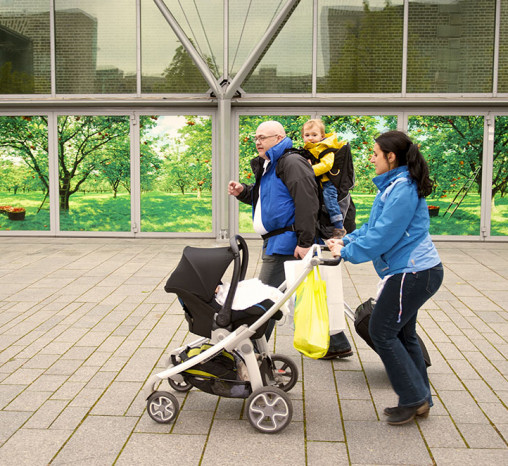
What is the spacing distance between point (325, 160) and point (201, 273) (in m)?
1.96

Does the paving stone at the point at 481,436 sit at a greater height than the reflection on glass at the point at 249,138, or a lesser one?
lesser

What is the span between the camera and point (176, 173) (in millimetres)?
11992

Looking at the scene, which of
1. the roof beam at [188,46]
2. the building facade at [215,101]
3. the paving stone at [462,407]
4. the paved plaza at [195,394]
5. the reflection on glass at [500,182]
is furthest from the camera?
the reflection on glass at [500,182]

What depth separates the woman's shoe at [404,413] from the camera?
3.74m

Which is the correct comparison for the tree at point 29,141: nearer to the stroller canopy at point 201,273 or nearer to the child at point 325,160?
the child at point 325,160

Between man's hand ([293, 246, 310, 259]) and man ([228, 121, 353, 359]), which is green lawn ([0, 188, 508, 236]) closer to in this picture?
man ([228, 121, 353, 359])

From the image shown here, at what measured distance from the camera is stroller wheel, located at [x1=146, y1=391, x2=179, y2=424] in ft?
12.4

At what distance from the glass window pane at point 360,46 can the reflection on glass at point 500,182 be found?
2027 mm

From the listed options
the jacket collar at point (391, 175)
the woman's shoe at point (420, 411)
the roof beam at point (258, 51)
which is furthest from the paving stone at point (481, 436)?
the roof beam at point (258, 51)

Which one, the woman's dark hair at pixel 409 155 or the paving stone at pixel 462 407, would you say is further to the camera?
the paving stone at pixel 462 407

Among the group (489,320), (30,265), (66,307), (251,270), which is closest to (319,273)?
(489,320)

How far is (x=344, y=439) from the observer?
141 inches

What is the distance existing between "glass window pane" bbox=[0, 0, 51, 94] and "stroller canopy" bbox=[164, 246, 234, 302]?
30.6 ft

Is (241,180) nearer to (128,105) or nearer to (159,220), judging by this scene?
(159,220)
